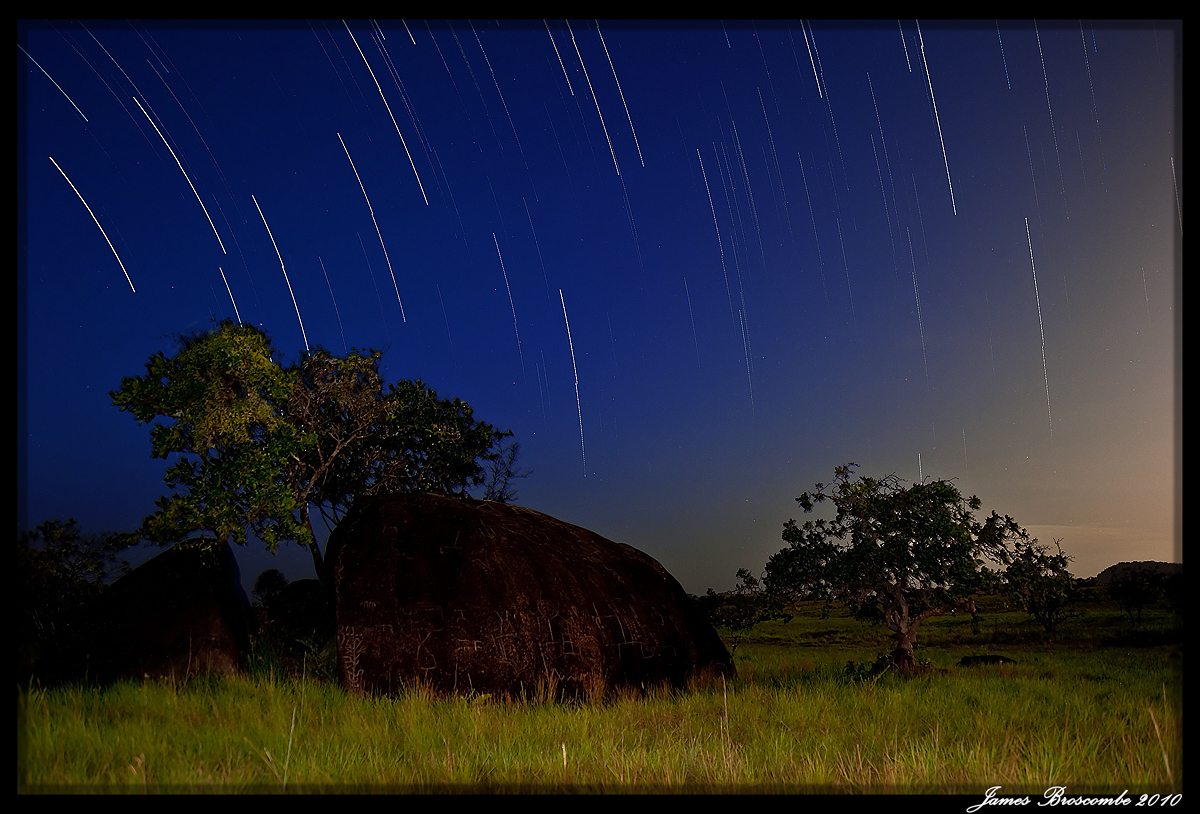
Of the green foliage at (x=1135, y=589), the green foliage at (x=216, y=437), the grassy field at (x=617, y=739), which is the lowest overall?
the green foliage at (x=1135, y=589)

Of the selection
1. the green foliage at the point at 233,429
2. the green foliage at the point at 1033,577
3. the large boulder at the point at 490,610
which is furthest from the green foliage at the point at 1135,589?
the green foliage at the point at 233,429

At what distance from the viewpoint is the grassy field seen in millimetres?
6090

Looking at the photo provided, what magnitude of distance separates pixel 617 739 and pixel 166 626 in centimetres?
938

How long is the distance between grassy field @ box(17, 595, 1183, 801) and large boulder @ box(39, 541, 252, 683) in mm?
839

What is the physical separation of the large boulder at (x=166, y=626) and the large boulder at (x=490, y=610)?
2.28 metres

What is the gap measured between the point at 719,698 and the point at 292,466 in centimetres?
1084

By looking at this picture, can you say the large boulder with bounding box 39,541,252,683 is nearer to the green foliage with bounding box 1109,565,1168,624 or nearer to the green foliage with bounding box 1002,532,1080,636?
the green foliage with bounding box 1002,532,1080,636

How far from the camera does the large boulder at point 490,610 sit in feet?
38.5

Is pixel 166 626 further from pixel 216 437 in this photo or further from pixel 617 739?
pixel 617 739

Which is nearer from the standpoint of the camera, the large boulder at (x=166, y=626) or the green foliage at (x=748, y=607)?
the large boulder at (x=166, y=626)

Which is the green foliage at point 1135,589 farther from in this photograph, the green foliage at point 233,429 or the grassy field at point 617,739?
the green foliage at point 233,429

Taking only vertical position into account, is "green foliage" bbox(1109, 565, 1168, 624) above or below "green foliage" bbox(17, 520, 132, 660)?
below

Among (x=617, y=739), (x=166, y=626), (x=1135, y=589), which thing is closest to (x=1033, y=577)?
(x=617, y=739)

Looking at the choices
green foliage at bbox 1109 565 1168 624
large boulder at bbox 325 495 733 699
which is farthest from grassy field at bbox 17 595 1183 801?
green foliage at bbox 1109 565 1168 624
